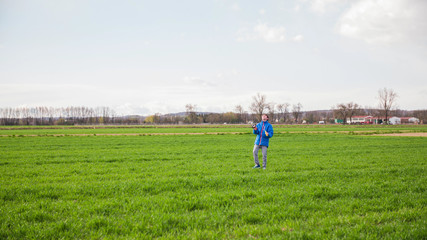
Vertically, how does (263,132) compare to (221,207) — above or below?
above

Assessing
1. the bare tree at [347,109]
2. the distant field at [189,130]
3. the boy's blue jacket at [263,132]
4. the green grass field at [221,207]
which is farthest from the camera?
the bare tree at [347,109]

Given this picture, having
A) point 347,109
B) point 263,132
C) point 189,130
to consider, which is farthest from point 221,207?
point 347,109

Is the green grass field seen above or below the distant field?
above

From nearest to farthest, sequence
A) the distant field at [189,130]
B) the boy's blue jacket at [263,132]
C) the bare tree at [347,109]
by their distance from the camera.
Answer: the boy's blue jacket at [263,132]
the distant field at [189,130]
the bare tree at [347,109]

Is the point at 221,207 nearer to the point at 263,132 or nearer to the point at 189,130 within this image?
the point at 263,132

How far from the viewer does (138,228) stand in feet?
16.1

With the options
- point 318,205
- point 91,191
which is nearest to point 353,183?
point 318,205

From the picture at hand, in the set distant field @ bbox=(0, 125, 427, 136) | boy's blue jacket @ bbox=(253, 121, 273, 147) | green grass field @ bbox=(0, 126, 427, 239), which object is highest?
boy's blue jacket @ bbox=(253, 121, 273, 147)

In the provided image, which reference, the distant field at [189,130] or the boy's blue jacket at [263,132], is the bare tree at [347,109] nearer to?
the distant field at [189,130]

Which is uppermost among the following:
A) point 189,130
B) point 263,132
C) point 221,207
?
point 263,132

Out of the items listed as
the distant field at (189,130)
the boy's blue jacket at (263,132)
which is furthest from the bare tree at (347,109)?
the boy's blue jacket at (263,132)

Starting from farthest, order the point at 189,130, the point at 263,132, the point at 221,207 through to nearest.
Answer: the point at 189,130, the point at 263,132, the point at 221,207

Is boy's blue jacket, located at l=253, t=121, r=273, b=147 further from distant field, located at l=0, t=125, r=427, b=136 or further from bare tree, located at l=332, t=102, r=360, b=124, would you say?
bare tree, located at l=332, t=102, r=360, b=124

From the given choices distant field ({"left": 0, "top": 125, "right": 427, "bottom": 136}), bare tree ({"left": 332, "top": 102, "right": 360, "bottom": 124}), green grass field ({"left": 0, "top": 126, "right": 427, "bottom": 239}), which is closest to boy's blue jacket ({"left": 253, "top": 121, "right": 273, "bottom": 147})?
green grass field ({"left": 0, "top": 126, "right": 427, "bottom": 239})
